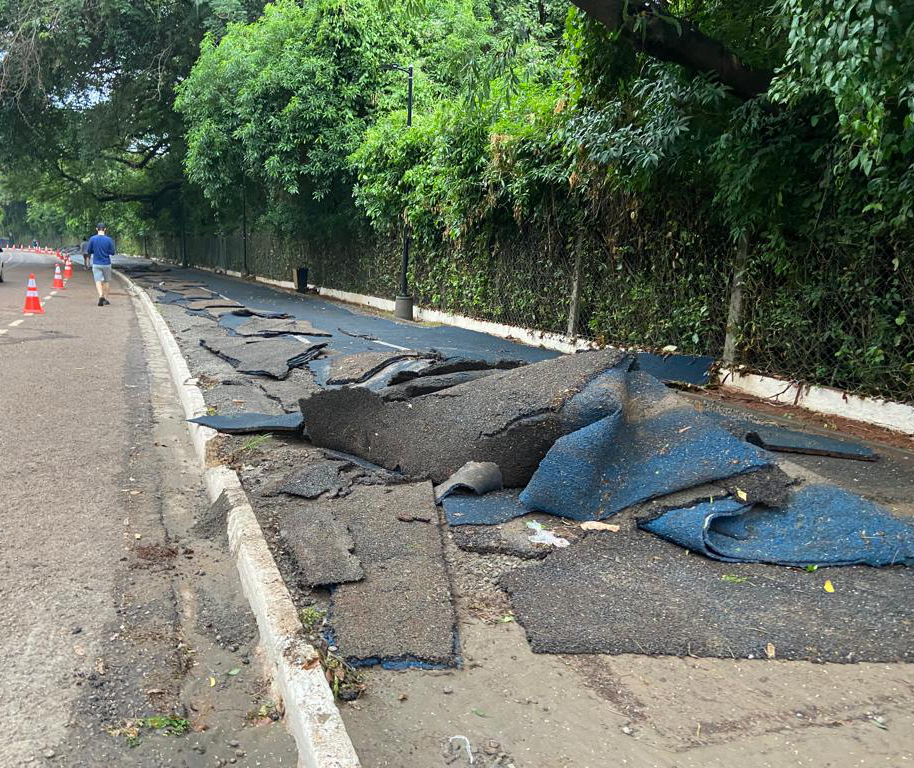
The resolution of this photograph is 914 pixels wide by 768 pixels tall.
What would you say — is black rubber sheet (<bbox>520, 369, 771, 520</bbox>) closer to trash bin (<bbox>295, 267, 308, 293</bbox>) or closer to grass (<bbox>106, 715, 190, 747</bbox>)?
grass (<bbox>106, 715, 190, 747</bbox>)

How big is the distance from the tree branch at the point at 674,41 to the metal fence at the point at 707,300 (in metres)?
1.92

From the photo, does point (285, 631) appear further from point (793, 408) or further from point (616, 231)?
point (616, 231)

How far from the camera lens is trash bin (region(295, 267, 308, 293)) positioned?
1088 inches

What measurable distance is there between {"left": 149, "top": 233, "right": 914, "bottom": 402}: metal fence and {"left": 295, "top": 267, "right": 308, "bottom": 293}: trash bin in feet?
35.6

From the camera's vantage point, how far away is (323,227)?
968 inches

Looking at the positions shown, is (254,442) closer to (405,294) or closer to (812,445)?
(812,445)

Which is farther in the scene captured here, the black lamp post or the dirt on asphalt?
the black lamp post

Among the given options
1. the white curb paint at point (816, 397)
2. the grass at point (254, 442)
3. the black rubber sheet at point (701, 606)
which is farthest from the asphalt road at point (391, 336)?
the black rubber sheet at point (701, 606)

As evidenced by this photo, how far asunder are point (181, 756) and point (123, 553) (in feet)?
5.97

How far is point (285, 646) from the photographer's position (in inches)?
114

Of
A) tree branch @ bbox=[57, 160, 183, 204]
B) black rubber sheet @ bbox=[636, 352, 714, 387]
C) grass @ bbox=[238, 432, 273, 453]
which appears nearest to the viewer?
grass @ bbox=[238, 432, 273, 453]

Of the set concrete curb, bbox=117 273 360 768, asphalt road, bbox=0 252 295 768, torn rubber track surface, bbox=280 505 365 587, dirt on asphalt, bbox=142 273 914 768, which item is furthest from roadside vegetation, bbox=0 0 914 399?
asphalt road, bbox=0 252 295 768

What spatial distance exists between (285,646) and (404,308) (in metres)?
15.7

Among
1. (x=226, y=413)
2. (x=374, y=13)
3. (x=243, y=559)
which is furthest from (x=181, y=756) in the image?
(x=374, y=13)
